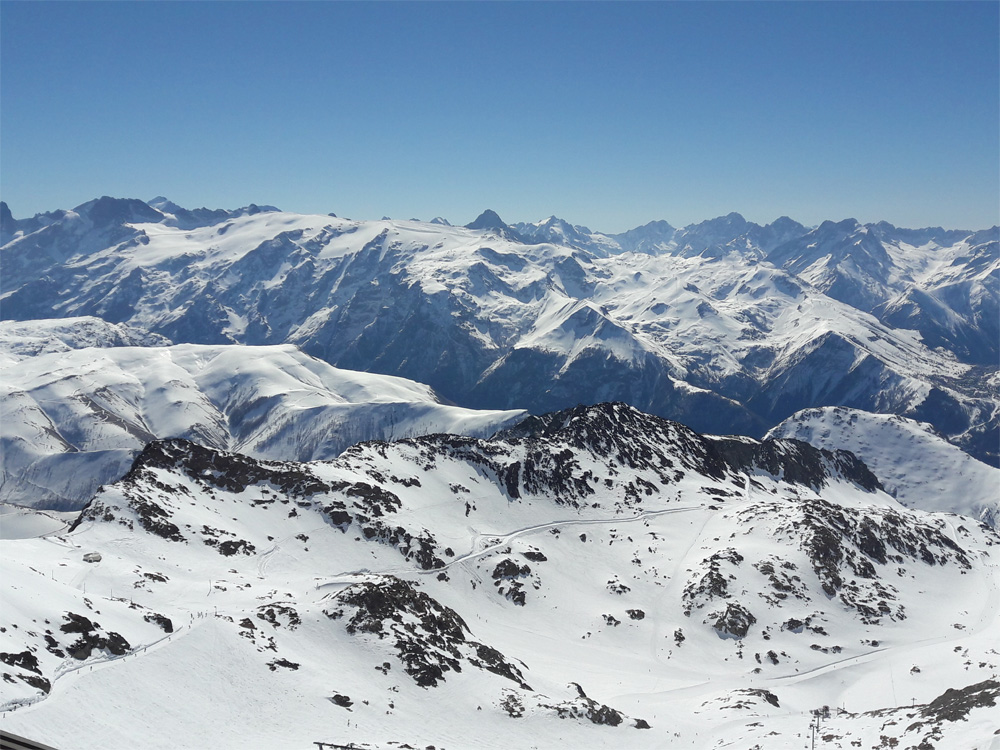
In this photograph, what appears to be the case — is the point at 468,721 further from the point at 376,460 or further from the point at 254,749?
the point at 376,460

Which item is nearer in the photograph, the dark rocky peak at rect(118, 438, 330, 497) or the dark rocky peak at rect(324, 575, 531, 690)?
the dark rocky peak at rect(324, 575, 531, 690)

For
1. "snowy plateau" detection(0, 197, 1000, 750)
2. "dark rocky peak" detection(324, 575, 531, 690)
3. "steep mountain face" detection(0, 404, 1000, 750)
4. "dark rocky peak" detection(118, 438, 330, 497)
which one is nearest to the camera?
"snowy plateau" detection(0, 197, 1000, 750)

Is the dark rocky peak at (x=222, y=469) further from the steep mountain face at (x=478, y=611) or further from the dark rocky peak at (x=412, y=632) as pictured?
the dark rocky peak at (x=412, y=632)

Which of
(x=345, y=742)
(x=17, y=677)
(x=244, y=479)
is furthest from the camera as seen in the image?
(x=244, y=479)

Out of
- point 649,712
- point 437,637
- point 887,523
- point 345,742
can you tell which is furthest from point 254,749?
point 887,523

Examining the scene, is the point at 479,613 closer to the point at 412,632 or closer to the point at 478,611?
the point at 478,611

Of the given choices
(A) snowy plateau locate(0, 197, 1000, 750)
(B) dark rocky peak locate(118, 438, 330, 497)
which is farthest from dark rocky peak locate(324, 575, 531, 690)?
(B) dark rocky peak locate(118, 438, 330, 497)

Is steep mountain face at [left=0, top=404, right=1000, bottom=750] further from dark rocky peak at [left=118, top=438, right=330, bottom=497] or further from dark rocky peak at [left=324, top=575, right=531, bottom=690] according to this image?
dark rocky peak at [left=118, top=438, right=330, bottom=497]

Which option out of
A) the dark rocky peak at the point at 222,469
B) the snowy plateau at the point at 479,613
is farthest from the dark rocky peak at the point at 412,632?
the dark rocky peak at the point at 222,469
